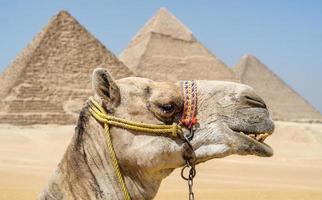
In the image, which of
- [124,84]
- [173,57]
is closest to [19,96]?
[173,57]

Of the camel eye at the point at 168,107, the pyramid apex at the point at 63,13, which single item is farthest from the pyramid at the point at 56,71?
the camel eye at the point at 168,107

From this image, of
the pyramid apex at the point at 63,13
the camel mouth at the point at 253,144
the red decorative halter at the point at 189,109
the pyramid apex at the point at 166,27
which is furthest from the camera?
the pyramid apex at the point at 166,27

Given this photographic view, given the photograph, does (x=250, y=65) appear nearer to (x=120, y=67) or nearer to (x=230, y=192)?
(x=120, y=67)

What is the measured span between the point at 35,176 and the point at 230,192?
4941mm

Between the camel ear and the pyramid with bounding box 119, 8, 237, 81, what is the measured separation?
335ft

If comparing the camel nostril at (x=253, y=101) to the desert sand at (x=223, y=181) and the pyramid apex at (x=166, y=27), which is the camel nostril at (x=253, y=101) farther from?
the pyramid apex at (x=166, y=27)

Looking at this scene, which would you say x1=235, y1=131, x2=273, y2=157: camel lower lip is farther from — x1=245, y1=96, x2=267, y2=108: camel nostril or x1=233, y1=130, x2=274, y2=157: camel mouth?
x1=245, y1=96, x2=267, y2=108: camel nostril

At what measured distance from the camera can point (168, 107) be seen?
2.91 metres

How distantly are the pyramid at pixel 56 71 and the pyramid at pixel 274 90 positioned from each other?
171ft

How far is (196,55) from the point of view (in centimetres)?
11488

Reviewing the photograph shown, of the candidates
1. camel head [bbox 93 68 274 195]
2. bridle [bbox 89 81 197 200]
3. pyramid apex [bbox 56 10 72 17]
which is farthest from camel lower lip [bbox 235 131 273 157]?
pyramid apex [bbox 56 10 72 17]

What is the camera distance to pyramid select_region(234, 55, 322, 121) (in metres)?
130

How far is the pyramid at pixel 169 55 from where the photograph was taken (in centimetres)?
10869

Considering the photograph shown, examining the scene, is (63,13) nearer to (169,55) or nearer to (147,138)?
(169,55)
